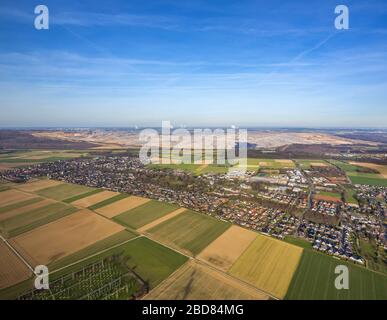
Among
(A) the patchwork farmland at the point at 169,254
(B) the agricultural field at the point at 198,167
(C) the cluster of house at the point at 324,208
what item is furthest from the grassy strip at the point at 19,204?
(C) the cluster of house at the point at 324,208

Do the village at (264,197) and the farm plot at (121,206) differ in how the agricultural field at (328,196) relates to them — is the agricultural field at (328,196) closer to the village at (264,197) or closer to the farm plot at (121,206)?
the village at (264,197)

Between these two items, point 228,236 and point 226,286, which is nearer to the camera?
point 226,286

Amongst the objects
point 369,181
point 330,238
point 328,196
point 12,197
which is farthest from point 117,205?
point 369,181

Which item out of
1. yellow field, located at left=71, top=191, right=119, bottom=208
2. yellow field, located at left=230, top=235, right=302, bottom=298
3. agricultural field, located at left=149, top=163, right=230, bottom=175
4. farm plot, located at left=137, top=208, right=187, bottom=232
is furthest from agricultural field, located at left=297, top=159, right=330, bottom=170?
yellow field, located at left=71, top=191, right=119, bottom=208

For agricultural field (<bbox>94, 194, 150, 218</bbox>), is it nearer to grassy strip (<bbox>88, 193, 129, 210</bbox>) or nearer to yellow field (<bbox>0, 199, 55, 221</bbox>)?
grassy strip (<bbox>88, 193, 129, 210</bbox>)
